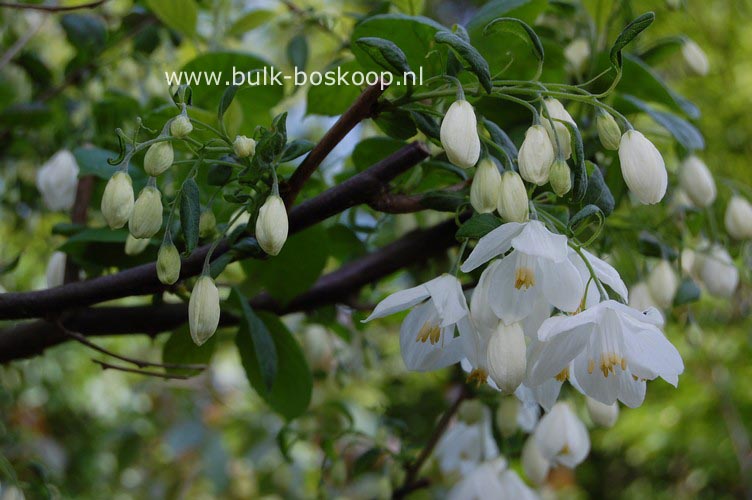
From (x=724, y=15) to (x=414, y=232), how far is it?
9.04 ft

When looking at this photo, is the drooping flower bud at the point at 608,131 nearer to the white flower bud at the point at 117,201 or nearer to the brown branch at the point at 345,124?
the brown branch at the point at 345,124

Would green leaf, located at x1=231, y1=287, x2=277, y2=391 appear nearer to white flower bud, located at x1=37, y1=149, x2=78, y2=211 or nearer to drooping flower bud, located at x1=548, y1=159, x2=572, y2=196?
drooping flower bud, located at x1=548, y1=159, x2=572, y2=196

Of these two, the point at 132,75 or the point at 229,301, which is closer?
the point at 229,301

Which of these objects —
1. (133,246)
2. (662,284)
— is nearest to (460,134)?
(133,246)

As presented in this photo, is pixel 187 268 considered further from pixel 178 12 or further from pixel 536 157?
pixel 178 12

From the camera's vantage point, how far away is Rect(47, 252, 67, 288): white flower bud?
3.41 ft

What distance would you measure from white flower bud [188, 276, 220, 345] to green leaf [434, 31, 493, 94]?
0.91 feet

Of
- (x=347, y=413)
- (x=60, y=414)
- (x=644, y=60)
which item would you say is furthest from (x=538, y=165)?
(x=60, y=414)

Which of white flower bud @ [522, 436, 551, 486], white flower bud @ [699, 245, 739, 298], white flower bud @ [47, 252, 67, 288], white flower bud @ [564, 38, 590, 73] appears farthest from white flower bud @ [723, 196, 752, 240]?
white flower bud @ [47, 252, 67, 288]

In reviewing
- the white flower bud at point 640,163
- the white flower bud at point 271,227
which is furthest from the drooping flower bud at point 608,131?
the white flower bud at point 271,227

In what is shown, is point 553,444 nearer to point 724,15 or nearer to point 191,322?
point 191,322

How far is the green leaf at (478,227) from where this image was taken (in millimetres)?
644

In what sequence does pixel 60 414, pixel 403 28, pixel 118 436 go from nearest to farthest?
pixel 403 28, pixel 118 436, pixel 60 414

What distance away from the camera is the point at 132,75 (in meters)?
1.61
